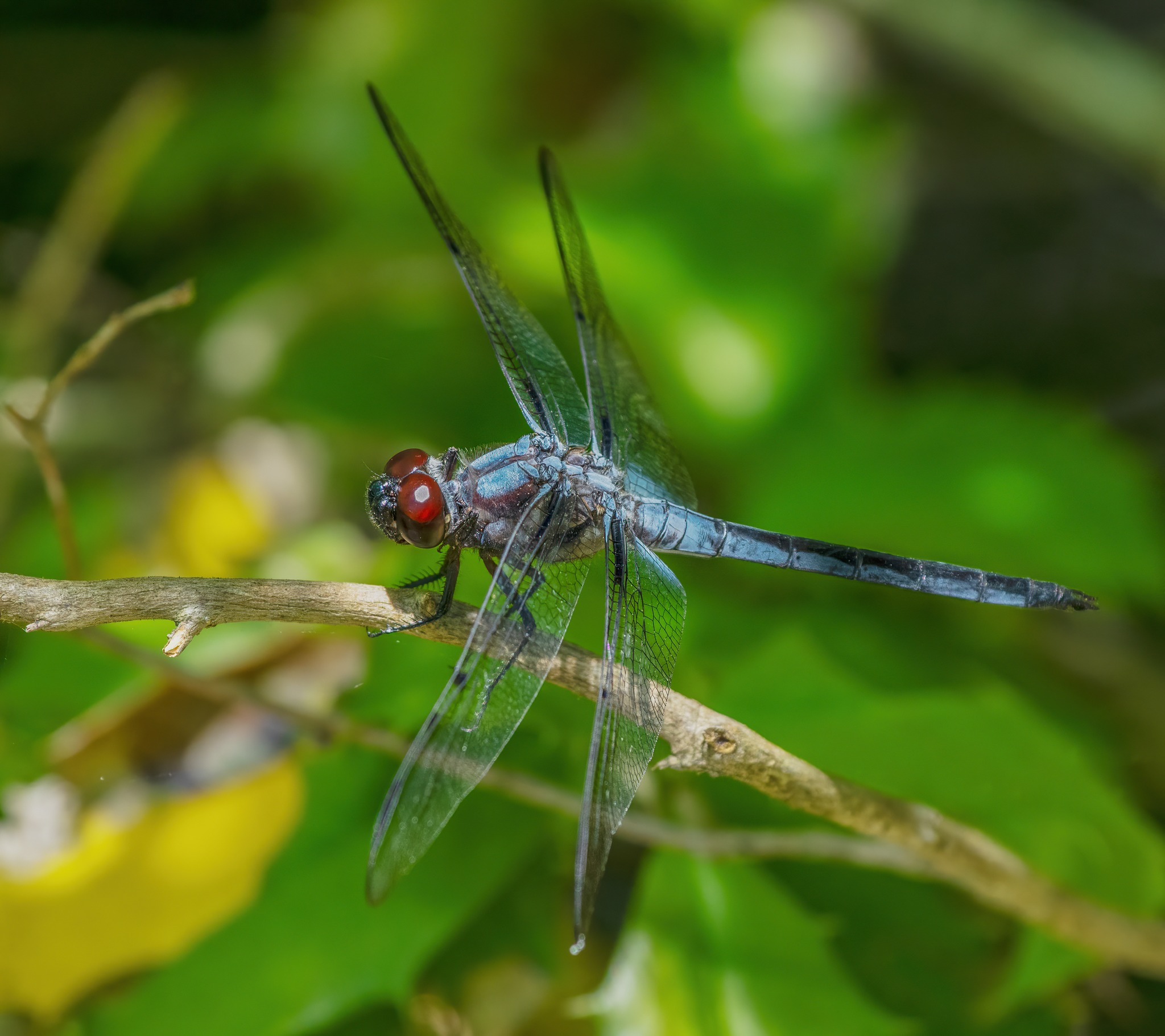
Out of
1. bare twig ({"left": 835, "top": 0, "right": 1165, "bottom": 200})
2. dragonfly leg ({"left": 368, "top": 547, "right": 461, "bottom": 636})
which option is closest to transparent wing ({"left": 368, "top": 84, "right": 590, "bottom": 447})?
dragonfly leg ({"left": 368, "top": 547, "right": 461, "bottom": 636})

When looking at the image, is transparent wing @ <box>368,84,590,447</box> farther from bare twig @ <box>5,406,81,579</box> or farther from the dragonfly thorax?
bare twig @ <box>5,406,81,579</box>

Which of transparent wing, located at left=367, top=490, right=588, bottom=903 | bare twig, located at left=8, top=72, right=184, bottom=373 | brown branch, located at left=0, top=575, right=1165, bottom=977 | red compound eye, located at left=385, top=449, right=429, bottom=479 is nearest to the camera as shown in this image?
brown branch, located at left=0, top=575, right=1165, bottom=977

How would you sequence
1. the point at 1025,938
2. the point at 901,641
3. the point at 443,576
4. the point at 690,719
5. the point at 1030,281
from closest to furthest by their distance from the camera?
the point at 690,719 < the point at 443,576 < the point at 1025,938 < the point at 901,641 < the point at 1030,281

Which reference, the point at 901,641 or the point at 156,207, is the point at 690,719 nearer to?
the point at 901,641

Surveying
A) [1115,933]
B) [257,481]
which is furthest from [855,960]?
Answer: [257,481]

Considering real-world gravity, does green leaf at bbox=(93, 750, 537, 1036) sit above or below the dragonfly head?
below

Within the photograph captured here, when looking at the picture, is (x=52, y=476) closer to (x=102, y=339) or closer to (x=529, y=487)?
(x=102, y=339)

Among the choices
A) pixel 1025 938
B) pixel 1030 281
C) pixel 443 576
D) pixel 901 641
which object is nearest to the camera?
pixel 443 576
